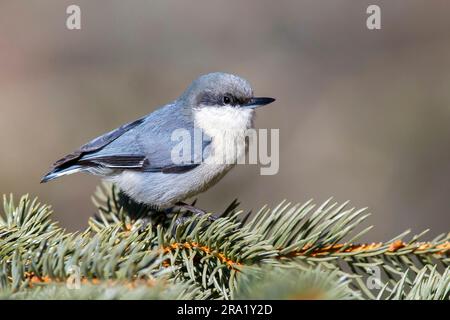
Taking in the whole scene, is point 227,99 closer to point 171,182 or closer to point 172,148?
point 172,148

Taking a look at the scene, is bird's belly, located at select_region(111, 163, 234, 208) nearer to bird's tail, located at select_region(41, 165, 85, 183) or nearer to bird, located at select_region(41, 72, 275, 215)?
bird, located at select_region(41, 72, 275, 215)

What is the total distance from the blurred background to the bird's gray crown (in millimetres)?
1653

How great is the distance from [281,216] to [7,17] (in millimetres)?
4555

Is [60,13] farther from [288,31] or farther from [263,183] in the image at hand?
→ [263,183]

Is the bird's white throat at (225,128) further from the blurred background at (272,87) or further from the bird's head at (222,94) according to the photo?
the blurred background at (272,87)

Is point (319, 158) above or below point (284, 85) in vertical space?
below

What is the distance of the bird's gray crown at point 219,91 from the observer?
3.03 m

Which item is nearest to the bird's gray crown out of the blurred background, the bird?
the bird

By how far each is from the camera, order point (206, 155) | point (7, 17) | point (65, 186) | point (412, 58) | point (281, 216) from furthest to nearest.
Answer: point (7, 17), point (412, 58), point (65, 186), point (206, 155), point (281, 216)

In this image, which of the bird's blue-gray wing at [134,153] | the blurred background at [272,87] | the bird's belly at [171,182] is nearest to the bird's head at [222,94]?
the bird's blue-gray wing at [134,153]

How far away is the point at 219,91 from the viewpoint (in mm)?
3070

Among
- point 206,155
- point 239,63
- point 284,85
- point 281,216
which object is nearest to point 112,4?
point 239,63

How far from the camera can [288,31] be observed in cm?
562

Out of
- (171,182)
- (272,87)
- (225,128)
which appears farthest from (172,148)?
(272,87)
